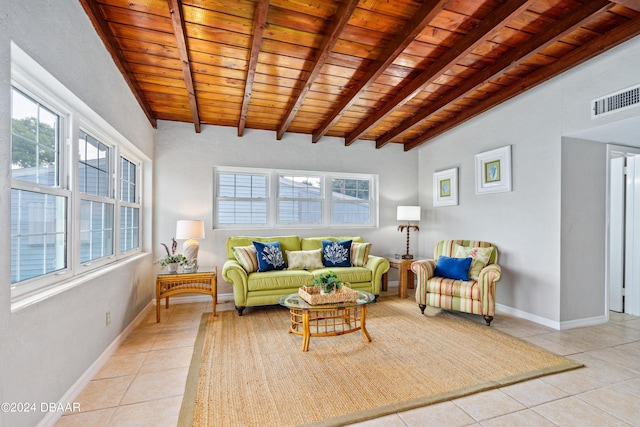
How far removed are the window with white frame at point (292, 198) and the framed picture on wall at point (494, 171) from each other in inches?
67.9

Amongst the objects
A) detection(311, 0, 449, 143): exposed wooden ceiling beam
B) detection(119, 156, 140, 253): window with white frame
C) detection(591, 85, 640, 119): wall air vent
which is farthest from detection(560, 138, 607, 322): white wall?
detection(119, 156, 140, 253): window with white frame

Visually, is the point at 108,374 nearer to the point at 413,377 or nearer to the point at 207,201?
the point at 413,377

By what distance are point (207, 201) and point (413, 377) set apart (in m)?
3.53

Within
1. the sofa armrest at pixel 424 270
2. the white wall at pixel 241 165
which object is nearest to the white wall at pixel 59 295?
the white wall at pixel 241 165

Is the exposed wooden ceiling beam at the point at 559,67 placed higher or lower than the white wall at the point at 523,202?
higher

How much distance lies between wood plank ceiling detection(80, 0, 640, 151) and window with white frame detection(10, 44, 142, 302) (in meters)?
0.70

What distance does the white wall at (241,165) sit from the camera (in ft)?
14.3

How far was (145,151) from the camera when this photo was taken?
3863mm

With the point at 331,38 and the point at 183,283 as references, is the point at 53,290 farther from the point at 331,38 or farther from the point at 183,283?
the point at 331,38

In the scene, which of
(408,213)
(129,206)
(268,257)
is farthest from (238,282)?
(408,213)

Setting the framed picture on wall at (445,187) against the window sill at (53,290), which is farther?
the framed picture on wall at (445,187)

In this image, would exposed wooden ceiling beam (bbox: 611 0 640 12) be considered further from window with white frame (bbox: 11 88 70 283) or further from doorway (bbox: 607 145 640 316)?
window with white frame (bbox: 11 88 70 283)

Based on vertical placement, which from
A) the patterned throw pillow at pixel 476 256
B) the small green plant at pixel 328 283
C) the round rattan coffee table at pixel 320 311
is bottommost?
the round rattan coffee table at pixel 320 311

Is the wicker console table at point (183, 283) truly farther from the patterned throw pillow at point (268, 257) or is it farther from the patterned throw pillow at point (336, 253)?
the patterned throw pillow at point (336, 253)
